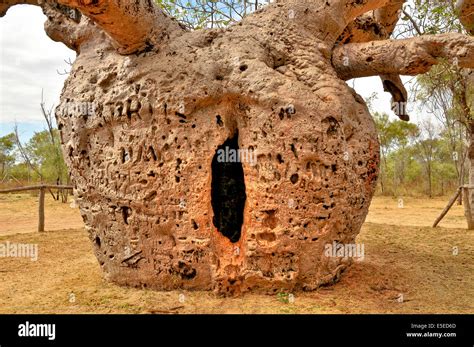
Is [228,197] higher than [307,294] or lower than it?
higher

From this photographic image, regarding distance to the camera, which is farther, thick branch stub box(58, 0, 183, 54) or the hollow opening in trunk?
the hollow opening in trunk

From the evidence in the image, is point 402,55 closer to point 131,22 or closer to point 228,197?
point 228,197

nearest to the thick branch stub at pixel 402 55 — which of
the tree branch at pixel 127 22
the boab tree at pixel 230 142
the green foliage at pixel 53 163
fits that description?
the boab tree at pixel 230 142

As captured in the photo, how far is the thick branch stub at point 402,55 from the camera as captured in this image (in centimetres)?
378

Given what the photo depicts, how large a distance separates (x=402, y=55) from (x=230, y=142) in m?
1.91

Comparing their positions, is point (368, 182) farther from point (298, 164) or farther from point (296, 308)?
point (296, 308)

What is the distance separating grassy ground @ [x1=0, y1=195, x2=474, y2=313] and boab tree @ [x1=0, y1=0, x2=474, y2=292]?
0.66ft

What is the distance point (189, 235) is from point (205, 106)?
1257 mm

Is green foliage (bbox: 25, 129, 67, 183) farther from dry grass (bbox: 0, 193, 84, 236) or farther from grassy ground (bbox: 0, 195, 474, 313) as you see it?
grassy ground (bbox: 0, 195, 474, 313)

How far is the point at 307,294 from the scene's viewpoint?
12.6ft

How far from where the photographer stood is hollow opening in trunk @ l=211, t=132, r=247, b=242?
453 centimetres

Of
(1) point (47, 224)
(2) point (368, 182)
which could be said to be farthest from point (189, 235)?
(1) point (47, 224)

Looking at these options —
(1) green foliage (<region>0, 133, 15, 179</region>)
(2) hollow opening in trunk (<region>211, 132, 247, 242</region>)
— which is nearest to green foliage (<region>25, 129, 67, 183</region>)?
(1) green foliage (<region>0, 133, 15, 179</region>)

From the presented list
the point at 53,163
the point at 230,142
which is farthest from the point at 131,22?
the point at 53,163
